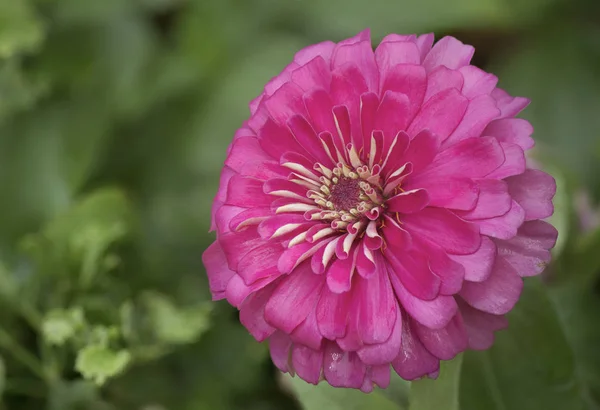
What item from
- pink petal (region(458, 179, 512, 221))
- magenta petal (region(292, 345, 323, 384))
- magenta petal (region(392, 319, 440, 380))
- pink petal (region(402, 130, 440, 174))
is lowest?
magenta petal (region(392, 319, 440, 380))

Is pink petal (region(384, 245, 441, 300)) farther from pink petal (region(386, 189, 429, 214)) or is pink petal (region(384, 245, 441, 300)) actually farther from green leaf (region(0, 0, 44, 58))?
green leaf (region(0, 0, 44, 58))

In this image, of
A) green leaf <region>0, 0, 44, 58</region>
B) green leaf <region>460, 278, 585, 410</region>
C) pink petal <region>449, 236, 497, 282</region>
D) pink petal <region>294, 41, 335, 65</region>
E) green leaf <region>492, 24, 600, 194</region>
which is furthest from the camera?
green leaf <region>492, 24, 600, 194</region>

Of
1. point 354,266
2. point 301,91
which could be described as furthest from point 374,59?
point 354,266

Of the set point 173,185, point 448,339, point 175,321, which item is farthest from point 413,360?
point 173,185

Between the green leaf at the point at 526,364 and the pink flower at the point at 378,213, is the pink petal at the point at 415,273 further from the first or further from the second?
the green leaf at the point at 526,364

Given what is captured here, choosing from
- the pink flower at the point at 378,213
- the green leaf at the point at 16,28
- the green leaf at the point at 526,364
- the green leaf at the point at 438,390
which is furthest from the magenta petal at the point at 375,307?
the green leaf at the point at 16,28

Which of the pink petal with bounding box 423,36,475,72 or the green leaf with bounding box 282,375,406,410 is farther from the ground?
the pink petal with bounding box 423,36,475,72

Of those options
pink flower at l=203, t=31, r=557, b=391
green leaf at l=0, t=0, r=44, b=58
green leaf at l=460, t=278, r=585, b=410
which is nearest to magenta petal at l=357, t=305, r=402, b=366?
pink flower at l=203, t=31, r=557, b=391

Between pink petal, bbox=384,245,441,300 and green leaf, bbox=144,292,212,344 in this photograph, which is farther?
green leaf, bbox=144,292,212,344
